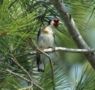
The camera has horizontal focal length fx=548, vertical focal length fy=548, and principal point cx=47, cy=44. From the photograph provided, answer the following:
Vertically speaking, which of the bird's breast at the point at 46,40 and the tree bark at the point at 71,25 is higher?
the tree bark at the point at 71,25

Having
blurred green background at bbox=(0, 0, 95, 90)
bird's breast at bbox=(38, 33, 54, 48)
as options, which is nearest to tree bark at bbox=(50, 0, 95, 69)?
blurred green background at bbox=(0, 0, 95, 90)

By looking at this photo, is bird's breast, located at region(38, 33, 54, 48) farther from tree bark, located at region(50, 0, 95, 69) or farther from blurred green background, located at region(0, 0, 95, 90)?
tree bark, located at region(50, 0, 95, 69)

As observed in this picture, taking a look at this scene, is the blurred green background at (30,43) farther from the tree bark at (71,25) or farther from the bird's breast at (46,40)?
the bird's breast at (46,40)

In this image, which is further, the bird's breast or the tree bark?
the bird's breast

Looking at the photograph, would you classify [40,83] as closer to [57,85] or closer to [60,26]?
[57,85]

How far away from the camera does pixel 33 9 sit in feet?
6.41

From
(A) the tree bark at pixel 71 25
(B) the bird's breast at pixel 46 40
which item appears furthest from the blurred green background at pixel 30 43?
(B) the bird's breast at pixel 46 40

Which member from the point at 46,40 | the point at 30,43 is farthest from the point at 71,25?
the point at 46,40

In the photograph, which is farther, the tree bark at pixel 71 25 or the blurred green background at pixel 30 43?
the tree bark at pixel 71 25

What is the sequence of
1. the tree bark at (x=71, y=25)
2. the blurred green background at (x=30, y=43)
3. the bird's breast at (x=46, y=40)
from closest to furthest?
the blurred green background at (x=30, y=43), the tree bark at (x=71, y=25), the bird's breast at (x=46, y=40)

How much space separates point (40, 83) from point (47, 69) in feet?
0.21

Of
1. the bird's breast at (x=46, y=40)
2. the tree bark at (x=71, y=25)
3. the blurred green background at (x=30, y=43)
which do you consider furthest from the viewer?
the bird's breast at (x=46, y=40)

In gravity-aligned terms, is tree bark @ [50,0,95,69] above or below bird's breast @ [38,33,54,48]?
above

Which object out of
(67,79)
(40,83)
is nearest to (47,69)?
(40,83)
